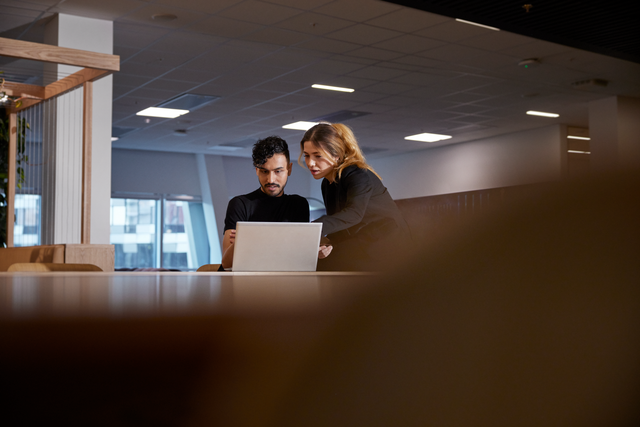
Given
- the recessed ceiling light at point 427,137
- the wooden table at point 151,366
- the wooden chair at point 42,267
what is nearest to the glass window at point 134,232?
the recessed ceiling light at point 427,137

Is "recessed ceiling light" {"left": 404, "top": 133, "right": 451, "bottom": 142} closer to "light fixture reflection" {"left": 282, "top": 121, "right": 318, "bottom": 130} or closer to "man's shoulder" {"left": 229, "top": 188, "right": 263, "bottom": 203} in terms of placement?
"light fixture reflection" {"left": 282, "top": 121, "right": 318, "bottom": 130}

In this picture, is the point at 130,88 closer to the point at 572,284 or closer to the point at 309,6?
the point at 309,6

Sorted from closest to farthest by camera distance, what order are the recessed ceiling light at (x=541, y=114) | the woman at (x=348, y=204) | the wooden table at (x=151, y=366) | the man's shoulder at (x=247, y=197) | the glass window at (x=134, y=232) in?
the wooden table at (x=151, y=366)
the woman at (x=348, y=204)
the man's shoulder at (x=247, y=197)
the recessed ceiling light at (x=541, y=114)
the glass window at (x=134, y=232)

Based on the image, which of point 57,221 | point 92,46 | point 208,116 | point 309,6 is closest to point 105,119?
point 92,46

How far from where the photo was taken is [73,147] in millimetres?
5195

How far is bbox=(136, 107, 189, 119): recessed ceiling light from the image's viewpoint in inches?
379

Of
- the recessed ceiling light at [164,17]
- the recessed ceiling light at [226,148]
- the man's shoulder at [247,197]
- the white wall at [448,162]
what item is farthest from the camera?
the recessed ceiling light at [226,148]

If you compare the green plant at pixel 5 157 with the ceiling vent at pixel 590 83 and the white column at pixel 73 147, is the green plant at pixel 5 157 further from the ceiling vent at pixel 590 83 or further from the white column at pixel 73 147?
the ceiling vent at pixel 590 83

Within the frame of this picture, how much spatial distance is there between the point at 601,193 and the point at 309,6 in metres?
5.65

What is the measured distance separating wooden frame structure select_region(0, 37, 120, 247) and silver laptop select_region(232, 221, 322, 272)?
9.62ft

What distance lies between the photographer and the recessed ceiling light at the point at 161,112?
962cm

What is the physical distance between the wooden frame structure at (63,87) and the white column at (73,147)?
134mm

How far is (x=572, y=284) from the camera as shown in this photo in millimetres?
144

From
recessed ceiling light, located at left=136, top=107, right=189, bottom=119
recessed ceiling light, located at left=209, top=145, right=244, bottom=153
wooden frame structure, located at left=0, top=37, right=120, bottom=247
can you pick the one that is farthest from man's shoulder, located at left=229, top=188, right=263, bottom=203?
recessed ceiling light, located at left=209, top=145, right=244, bottom=153
